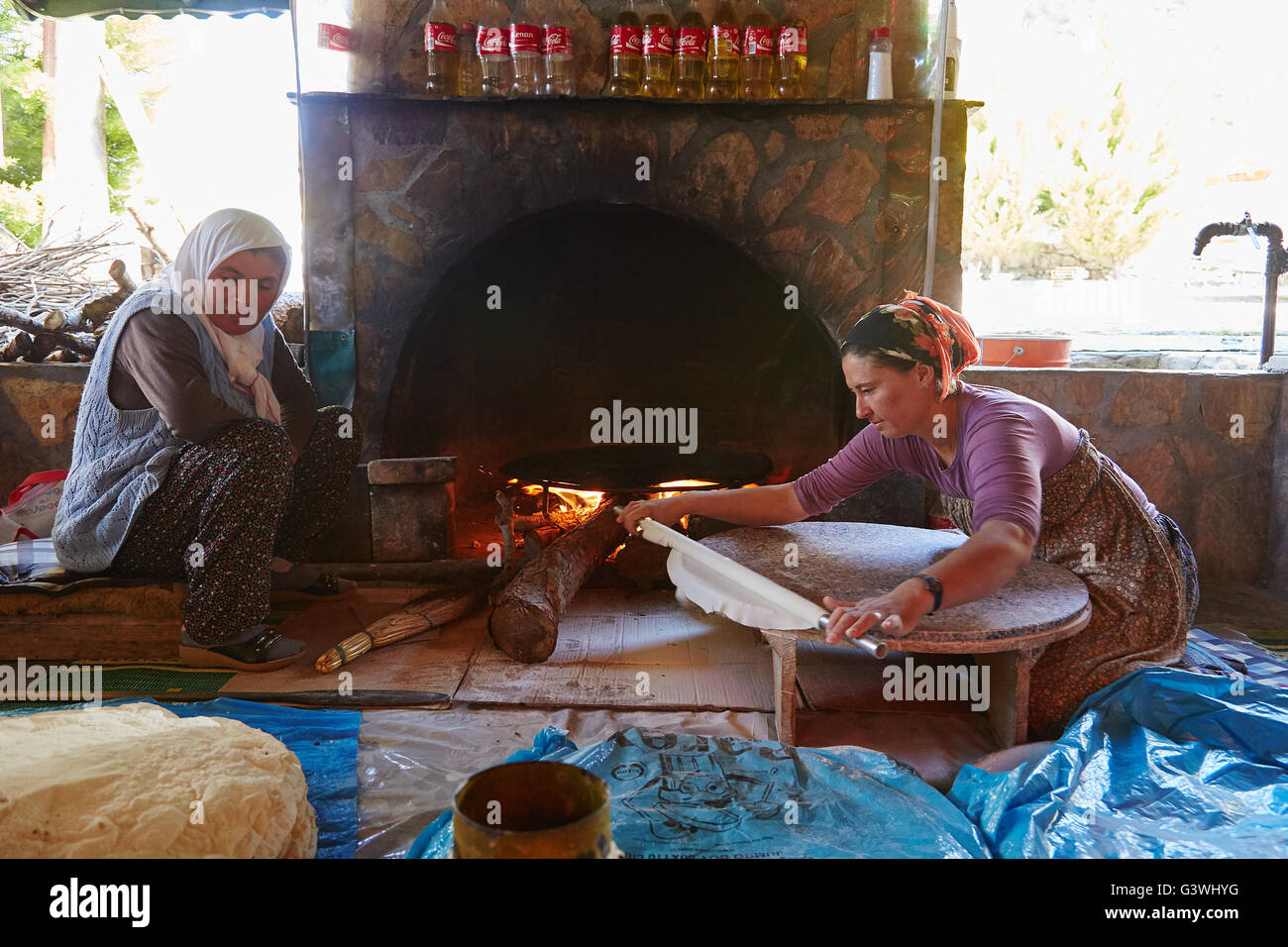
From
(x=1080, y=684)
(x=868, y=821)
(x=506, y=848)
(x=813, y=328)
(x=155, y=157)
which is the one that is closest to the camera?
(x=506, y=848)

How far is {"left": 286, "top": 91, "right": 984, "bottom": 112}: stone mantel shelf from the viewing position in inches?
134

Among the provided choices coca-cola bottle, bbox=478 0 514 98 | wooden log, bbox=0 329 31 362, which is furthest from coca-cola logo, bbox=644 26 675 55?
wooden log, bbox=0 329 31 362

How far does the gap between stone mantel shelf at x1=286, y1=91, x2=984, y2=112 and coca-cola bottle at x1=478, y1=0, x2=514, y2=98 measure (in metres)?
0.09

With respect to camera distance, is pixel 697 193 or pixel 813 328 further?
pixel 813 328

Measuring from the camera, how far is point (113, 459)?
2.73m

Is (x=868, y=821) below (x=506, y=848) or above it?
below

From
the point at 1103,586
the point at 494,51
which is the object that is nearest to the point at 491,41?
the point at 494,51

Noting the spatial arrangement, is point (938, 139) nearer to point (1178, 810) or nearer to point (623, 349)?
point (623, 349)

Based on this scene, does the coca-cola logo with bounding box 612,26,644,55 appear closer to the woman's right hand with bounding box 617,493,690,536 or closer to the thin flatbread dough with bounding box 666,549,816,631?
the woman's right hand with bounding box 617,493,690,536

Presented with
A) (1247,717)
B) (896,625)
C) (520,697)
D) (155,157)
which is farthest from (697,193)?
(155,157)

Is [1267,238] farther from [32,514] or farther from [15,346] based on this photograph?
[15,346]

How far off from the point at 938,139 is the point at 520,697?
248cm

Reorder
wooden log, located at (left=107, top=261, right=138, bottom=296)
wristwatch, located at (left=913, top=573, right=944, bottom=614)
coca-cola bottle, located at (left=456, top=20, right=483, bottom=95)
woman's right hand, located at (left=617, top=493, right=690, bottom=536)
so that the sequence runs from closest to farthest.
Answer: wristwatch, located at (left=913, top=573, right=944, bottom=614) → woman's right hand, located at (left=617, top=493, right=690, bottom=536) → coca-cola bottle, located at (left=456, top=20, right=483, bottom=95) → wooden log, located at (left=107, top=261, right=138, bottom=296)

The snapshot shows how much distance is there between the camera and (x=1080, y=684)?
7.52 feet
